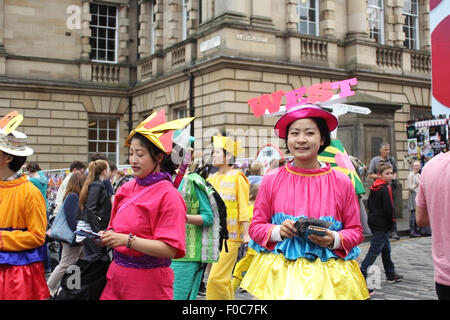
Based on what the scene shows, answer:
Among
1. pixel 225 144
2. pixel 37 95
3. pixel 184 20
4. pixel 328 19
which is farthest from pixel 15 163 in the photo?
pixel 37 95

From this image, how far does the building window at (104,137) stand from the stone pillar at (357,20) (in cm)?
1162

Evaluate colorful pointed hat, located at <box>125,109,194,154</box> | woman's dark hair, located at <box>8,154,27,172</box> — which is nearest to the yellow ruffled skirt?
colorful pointed hat, located at <box>125,109,194,154</box>

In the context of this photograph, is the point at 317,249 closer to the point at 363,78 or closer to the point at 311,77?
the point at 311,77

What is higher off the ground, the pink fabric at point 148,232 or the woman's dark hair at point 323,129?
the woman's dark hair at point 323,129

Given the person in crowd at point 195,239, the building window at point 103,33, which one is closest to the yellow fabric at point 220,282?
the person in crowd at point 195,239

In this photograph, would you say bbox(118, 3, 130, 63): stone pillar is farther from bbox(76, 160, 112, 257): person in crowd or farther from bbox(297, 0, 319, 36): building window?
bbox(76, 160, 112, 257): person in crowd

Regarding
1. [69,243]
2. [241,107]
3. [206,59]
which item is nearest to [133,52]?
[206,59]

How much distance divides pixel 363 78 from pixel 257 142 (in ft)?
17.7

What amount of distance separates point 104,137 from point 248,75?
31.1ft

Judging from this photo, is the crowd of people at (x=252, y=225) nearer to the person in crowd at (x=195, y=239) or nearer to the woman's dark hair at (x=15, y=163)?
the woman's dark hair at (x=15, y=163)

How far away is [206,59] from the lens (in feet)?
59.4

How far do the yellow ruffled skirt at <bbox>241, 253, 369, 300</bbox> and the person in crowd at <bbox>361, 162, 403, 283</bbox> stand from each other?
450 centimetres

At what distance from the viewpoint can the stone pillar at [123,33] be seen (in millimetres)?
24609

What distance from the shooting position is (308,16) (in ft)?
66.6
